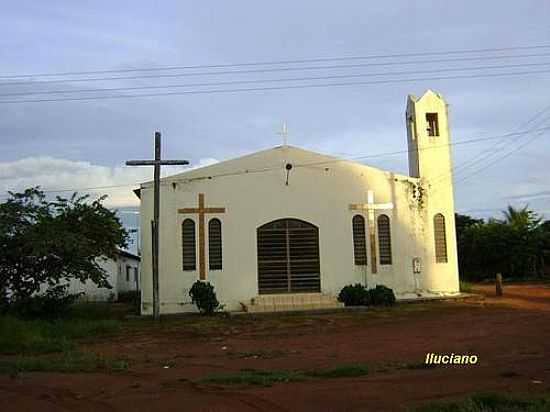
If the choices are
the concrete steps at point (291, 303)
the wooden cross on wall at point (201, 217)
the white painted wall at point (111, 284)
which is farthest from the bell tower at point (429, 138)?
the white painted wall at point (111, 284)

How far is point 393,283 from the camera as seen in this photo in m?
26.9

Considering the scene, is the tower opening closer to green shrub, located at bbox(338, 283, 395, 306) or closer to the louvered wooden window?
the louvered wooden window

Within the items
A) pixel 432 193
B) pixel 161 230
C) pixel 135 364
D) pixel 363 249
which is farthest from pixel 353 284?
pixel 135 364

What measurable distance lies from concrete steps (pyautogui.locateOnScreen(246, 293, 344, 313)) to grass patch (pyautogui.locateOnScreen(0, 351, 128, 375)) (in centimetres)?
1118

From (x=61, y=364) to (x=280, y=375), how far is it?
4.82 m

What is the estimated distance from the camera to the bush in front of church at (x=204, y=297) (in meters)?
24.7

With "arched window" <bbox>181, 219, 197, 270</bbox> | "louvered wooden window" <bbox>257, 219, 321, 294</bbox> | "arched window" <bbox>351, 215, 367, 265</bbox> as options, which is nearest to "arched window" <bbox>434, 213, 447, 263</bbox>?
"arched window" <bbox>351, 215, 367, 265</bbox>

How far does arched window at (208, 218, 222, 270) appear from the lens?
1032 inches

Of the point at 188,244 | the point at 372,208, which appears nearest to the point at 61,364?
the point at 188,244

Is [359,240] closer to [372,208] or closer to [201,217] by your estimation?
[372,208]

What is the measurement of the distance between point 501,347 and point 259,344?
5708 mm

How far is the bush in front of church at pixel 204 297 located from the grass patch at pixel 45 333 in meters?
3.62

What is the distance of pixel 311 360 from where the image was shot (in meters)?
13.2

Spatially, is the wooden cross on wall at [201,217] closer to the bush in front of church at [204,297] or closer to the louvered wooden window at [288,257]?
the bush in front of church at [204,297]
